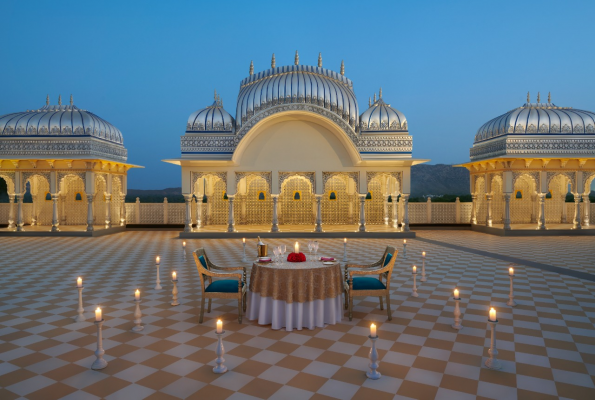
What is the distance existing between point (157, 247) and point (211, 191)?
6.28 metres

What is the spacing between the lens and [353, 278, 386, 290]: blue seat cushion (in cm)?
554

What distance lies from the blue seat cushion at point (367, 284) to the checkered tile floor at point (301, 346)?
17.9 inches

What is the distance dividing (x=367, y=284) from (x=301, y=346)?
1530 mm

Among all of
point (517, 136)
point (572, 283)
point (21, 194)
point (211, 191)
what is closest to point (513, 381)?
point (572, 283)

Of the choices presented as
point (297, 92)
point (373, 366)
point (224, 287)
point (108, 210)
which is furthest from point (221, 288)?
point (108, 210)

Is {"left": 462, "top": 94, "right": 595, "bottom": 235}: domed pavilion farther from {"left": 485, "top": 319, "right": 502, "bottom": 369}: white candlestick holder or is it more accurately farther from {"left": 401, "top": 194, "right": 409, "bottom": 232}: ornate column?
{"left": 485, "top": 319, "right": 502, "bottom": 369}: white candlestick holder

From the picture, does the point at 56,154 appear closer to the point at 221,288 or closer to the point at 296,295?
the point at 221,288

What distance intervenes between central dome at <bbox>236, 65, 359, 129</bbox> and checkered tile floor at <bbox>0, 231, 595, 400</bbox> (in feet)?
36.6

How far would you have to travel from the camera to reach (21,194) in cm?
1658

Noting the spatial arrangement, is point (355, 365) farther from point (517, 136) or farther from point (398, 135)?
point (517, 136)

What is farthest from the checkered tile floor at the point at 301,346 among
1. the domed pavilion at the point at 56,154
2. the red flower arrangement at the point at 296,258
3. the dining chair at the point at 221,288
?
the domed pavilion at the point at 56,154

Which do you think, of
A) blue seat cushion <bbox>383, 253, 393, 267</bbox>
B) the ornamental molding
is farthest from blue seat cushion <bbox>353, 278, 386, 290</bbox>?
the ornamental molding

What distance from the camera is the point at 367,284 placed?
221 inches

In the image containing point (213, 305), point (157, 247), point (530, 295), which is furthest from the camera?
point (157, 247)
